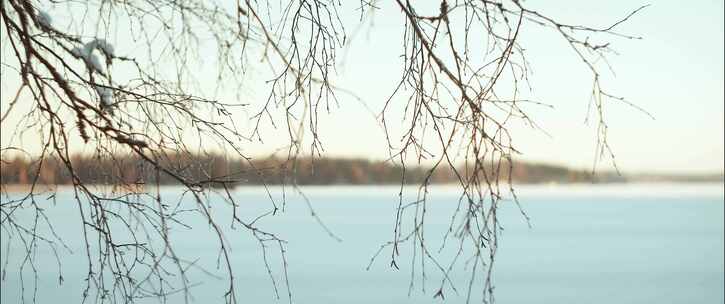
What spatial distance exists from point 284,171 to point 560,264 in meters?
5.35

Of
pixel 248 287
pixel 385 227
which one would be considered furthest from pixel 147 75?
pixel 385 227

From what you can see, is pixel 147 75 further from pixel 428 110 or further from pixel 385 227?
pixel 385 227

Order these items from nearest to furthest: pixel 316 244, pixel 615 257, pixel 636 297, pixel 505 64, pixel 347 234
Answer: pixel 505 64
pixel 636 297
pixel 615 257
pixel 316 244
pixel 347 234

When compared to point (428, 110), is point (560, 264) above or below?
below

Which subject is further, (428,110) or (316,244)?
(316,244)

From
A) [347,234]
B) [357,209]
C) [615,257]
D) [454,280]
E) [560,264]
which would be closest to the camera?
[454,280]

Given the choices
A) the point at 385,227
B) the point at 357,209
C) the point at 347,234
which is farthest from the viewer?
the point at 357,209

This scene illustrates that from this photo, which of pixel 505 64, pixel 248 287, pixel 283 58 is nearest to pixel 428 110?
pixel 505 64

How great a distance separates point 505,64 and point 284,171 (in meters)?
0.56

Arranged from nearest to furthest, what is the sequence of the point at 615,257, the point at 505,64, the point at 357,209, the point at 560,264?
the point at 505,64, the point at 560,264, the point at 615,257, the point at 357,209

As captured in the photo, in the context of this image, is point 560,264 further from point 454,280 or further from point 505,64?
point 505,64

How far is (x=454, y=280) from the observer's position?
18.6 ft

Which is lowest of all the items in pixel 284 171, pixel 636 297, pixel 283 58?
pixel 636 297

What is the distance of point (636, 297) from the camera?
202 inches
